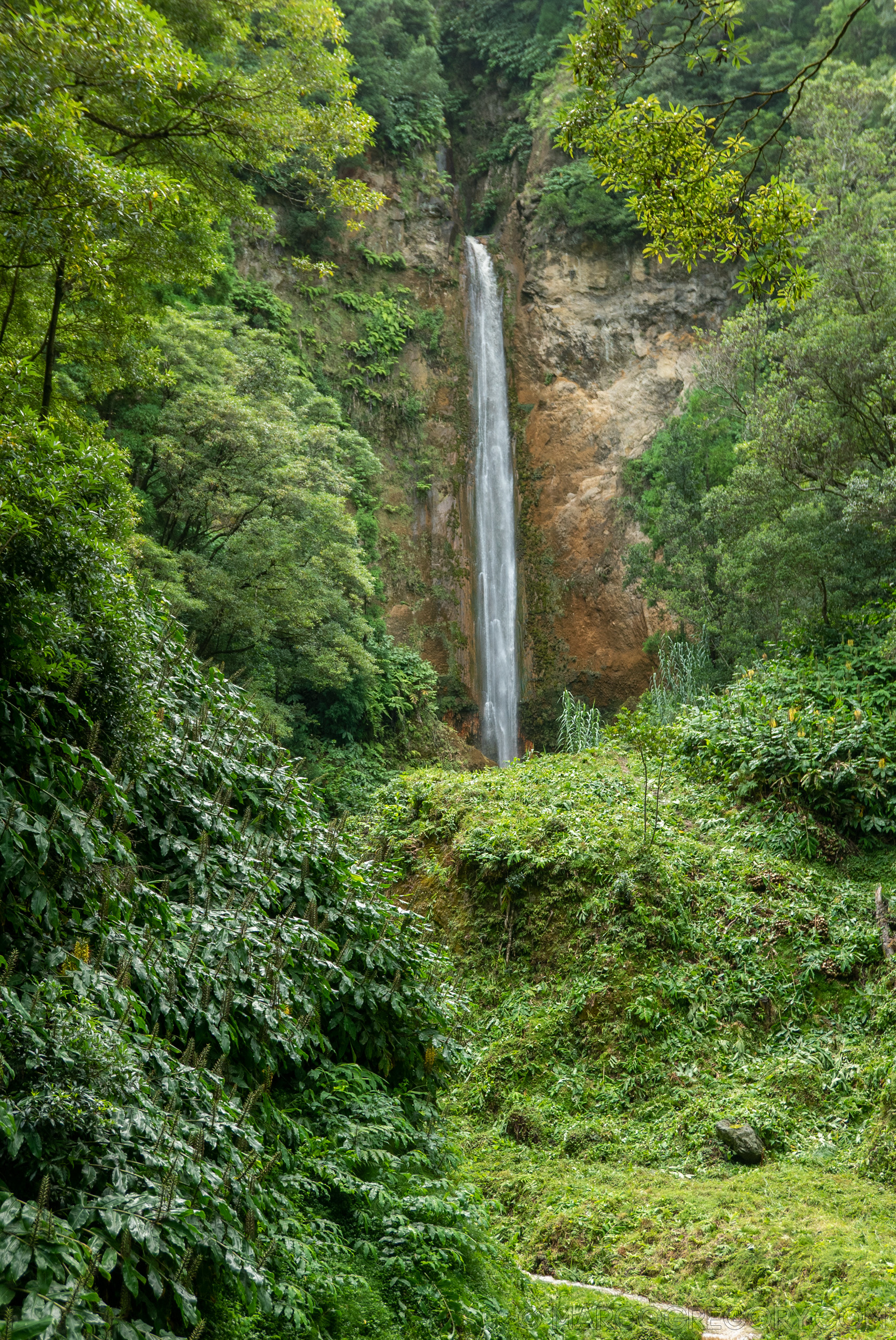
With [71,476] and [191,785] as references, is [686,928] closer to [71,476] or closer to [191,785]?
[191,785]

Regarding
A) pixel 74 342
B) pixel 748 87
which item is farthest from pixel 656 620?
pixel 74 342

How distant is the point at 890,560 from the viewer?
1182 centimetres

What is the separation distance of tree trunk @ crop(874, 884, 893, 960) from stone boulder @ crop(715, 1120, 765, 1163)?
7.02ft

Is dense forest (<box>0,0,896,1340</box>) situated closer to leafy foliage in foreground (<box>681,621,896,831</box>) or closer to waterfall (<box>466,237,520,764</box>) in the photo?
leafy foliage in foreground (<box>681,621,896,831</box>)

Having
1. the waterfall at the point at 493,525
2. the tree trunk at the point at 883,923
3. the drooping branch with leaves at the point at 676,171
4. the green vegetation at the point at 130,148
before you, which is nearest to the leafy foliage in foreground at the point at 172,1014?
the green vegetation at the point at 130,148

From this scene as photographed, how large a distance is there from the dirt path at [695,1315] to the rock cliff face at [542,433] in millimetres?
18165

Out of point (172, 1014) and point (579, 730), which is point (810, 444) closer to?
point (579, 730)

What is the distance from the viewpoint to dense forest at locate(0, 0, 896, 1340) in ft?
10.2

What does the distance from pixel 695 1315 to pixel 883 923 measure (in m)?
4.12

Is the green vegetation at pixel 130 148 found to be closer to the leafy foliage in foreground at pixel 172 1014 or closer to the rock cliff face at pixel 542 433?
the leafy foliage in foreground at pixel 172 1014

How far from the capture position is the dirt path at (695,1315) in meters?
4.36

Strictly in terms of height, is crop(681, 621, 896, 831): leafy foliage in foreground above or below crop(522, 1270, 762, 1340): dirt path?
above

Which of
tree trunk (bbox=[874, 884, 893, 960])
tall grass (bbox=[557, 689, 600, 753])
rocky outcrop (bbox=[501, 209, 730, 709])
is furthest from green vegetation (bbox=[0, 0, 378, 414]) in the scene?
rocky outcrop (bbox=[501, 209, 730, 709])

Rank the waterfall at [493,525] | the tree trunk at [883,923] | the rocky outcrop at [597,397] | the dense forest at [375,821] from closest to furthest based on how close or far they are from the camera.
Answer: the dense forest at [375,821]
the tree trunk at [883,923]
the waterfall at [493,525]
the rocky outcrop at [597,397]
